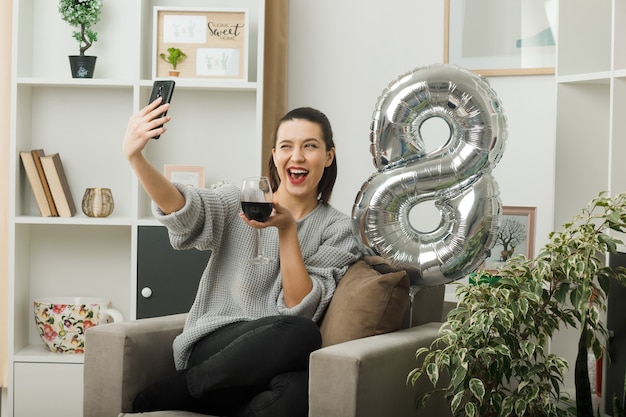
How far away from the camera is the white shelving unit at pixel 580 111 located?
283 centimetres

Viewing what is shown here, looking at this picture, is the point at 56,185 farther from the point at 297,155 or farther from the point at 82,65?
the point at 297,155

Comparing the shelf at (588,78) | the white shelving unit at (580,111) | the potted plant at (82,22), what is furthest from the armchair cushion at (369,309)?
the potted plant at (82,22)

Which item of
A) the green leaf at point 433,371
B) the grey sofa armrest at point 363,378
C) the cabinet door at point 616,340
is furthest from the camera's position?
the cabinet door at point 616,340

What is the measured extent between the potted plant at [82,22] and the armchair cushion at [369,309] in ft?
5.10

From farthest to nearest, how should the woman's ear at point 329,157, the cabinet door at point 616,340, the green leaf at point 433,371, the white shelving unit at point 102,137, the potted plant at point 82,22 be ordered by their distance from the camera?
the white shelving unit at point 102,137
the potted plant at point 82,22
the woman's ear at point 329,157
the cabinet door at point 616,340
the green leaf at point 433,371

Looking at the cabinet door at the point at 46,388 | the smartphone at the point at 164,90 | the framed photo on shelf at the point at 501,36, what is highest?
the framed photo on shelf at the point at 501,36

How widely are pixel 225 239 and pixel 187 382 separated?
47cm

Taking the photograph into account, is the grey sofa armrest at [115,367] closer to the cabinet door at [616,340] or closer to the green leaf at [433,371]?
the green leaf at [433,371]

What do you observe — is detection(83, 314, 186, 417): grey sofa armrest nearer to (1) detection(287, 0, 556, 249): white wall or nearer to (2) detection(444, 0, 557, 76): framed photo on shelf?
(1) detection(287, 0, 556, 249): white wall

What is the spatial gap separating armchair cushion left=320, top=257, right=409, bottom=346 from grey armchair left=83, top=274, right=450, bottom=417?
50mm

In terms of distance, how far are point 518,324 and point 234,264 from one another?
2.59ft

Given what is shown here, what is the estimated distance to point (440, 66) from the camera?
8.67 ft

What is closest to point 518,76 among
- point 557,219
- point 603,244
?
point 557,219

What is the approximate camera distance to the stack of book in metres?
3.33
